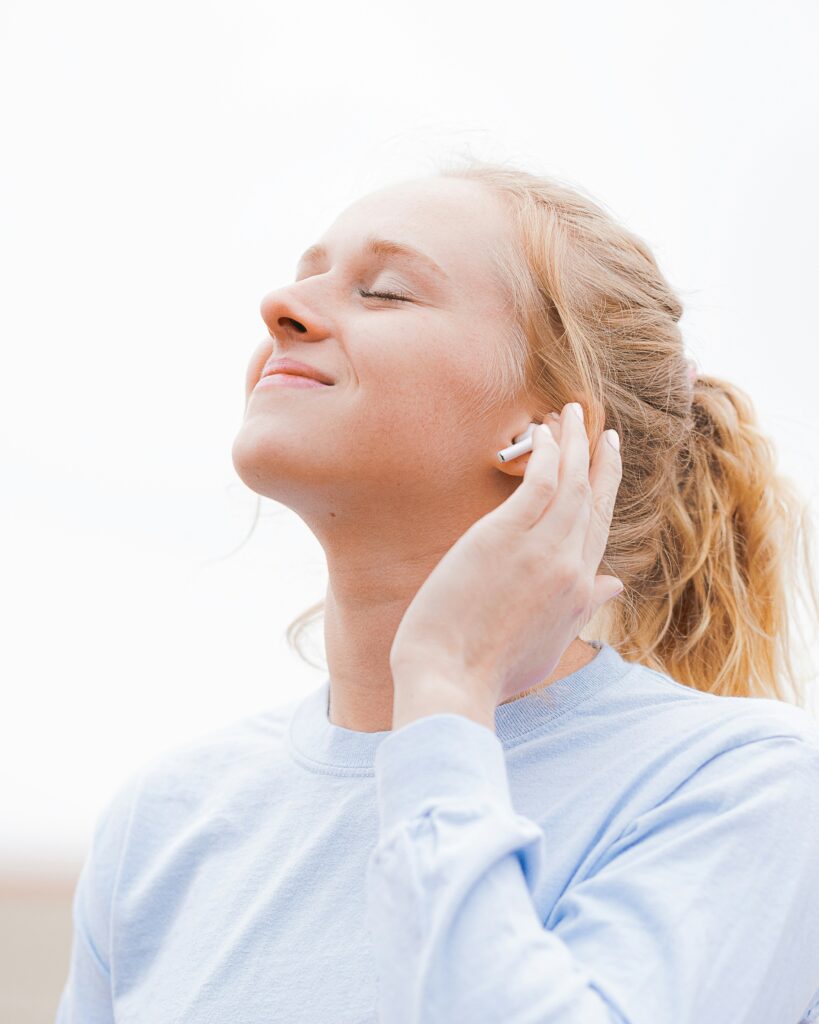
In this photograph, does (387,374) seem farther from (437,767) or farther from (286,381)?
(437,767)

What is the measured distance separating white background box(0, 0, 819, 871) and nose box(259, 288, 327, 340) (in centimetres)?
96

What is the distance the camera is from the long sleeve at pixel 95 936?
4.22ft

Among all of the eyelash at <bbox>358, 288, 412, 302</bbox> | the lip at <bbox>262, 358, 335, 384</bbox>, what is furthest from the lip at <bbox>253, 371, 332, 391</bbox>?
the eyelash at <bbox>358, 288, 412, 302</bbox>

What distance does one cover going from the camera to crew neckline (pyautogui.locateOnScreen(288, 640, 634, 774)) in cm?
114

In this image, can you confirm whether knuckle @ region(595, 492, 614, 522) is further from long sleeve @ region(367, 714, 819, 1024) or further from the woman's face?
long sleeve @ region(367, 714, 819, 1024)

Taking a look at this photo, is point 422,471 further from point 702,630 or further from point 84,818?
point 84,818

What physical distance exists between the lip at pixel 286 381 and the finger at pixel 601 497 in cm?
30

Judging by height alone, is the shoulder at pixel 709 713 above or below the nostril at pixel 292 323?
below

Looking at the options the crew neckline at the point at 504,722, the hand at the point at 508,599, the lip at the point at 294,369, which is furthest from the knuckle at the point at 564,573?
the lip at the point at 294,369

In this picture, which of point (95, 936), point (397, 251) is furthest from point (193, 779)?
point (397, 251)

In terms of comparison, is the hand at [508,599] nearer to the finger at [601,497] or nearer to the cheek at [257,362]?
the finger at [601,497]

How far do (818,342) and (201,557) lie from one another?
1396 millimetres

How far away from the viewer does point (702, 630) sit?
1.44 m

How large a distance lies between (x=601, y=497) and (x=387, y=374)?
261 mm
